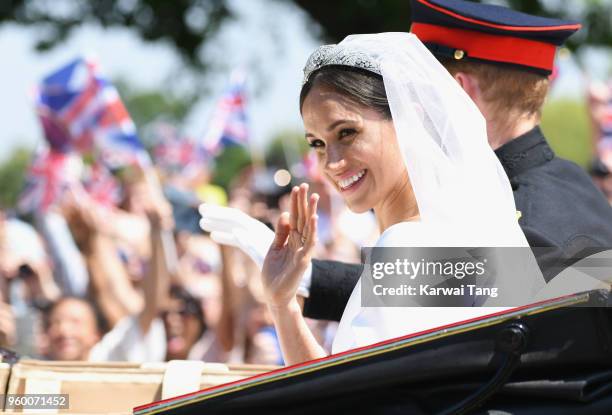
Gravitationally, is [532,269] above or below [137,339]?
below

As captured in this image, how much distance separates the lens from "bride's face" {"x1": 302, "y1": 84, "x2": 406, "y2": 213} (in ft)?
8.36

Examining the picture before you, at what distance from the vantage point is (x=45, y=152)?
8.55 m

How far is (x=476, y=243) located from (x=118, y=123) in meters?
5.48

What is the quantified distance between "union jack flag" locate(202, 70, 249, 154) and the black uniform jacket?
5.53 meters

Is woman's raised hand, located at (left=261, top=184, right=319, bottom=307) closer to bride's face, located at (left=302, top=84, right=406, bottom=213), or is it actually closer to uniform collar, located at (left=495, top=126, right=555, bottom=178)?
bride's face, located at (left=302, top=84, right=406, bottom=213)

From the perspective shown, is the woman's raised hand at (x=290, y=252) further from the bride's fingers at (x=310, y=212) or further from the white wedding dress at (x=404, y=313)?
the white wedding dress at (x=404, y=313)

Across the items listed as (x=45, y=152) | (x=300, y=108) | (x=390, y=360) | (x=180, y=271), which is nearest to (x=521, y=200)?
(x=300, y=108)

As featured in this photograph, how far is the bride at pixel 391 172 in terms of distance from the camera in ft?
7.54

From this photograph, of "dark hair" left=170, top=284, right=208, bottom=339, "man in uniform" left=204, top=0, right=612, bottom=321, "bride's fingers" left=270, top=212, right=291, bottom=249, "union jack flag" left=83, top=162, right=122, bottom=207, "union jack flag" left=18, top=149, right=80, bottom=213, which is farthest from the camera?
"union jack flag" left=83, top=162, right=122, bottom=207

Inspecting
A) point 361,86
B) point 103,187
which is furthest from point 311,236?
point 103,187

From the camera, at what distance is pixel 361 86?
2543 millimetres

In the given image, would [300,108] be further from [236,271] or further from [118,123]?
[118,123]

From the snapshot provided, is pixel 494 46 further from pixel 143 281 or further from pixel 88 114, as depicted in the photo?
pixel 88 114

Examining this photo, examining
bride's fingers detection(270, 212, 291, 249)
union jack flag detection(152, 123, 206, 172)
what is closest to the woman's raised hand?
bride's fingers detection(270, 212, 291, 249)
